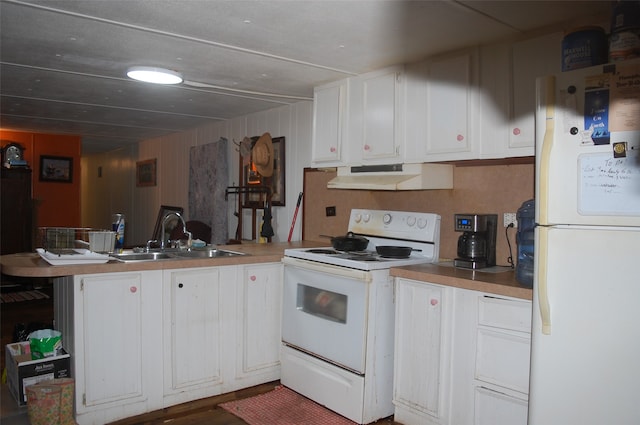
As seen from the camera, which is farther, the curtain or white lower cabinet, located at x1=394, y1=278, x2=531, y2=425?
the curtain

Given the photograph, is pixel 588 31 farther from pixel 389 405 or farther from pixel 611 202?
pixel 389 405

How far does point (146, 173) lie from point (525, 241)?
21.1ft

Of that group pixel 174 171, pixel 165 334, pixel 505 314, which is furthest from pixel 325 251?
pixel 174 171

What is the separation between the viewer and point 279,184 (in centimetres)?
466

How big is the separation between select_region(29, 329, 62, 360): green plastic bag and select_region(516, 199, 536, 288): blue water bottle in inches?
97.1

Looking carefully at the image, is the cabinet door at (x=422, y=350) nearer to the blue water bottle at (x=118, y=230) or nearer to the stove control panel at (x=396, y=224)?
the stove control panel at (x=396, y=224)

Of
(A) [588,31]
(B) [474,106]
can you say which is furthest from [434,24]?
(A) [588,31]

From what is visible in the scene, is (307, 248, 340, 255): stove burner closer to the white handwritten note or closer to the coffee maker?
the coffee maker

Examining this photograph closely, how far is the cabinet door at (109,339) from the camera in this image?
2.57 meters

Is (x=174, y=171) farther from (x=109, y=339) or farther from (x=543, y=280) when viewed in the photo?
(x=543, y=280)

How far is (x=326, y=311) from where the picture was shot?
9.70ft

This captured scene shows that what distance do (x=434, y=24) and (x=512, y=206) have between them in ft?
3.65

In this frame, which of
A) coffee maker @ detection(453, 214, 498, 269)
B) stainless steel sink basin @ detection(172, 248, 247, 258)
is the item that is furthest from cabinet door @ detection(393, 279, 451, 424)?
stainless steel sink basin @ detection(172, 248, 247, 258)

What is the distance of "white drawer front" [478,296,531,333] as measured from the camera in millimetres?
2154
